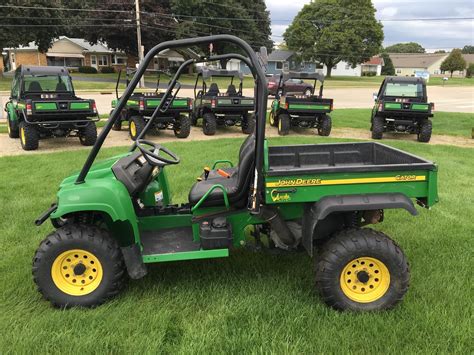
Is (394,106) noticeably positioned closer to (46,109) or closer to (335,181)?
(46,109)

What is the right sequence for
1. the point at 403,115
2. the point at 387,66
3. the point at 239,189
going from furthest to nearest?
the point at 387,66
the point at 403,115
the point at 239,189

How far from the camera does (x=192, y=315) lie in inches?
118

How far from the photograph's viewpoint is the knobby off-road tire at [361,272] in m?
2.96

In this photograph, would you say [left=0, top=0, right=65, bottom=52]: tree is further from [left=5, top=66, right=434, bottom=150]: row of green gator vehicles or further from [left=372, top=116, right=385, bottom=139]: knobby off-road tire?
[left=372, top=116, right=385, bottom=139]: knobby off-road tire

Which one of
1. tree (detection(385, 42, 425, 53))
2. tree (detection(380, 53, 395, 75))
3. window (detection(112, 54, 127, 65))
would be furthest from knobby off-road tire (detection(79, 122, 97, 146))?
tree (detection(385, 42, 425, 53))

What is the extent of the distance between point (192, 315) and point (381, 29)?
58.6 metres

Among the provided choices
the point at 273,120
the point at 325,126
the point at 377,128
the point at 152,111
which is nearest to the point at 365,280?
the point at 152,111

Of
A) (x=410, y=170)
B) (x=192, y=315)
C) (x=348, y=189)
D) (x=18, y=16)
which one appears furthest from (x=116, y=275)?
(x=18, y=16)

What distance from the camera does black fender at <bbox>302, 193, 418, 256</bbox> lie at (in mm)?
2889

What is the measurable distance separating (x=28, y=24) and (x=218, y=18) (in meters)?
18.4

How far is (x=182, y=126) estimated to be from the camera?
1119cm

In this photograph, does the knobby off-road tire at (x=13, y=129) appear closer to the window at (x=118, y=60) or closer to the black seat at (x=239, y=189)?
the black seat at (x=239, y=189)

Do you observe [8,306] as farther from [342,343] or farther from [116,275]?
[342,343]

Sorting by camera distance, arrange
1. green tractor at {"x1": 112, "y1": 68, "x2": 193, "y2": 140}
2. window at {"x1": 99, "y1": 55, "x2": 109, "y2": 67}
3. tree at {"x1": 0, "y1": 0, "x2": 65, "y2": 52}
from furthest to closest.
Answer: window at {"x1": 99, "y1": 55, "x2": 109, "y2": 67} → tree at {"x1": 0, "y1": 0, "x2": 65, "y2": 52} → green tractor at {"x1": 112, "y1": 68, "x2": 193, "y2": 140}
